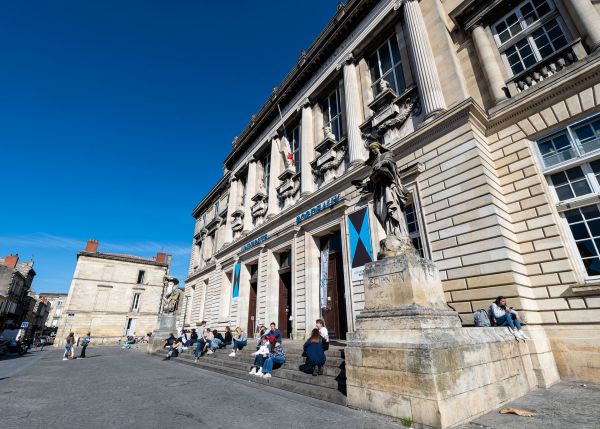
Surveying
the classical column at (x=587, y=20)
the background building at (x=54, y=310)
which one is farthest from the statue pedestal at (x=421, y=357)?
the background building at (x=54, y=310)

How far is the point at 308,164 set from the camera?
47.7 feet

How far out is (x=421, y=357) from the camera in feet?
12.3

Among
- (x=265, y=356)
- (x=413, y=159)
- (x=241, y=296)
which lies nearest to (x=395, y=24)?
(x=413, y=159)

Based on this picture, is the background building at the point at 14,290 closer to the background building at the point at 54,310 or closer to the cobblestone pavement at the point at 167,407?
the background building at the point at 54,310

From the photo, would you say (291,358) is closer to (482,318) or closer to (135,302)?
(482,318)

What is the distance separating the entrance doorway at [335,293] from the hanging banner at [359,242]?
128 centimetres

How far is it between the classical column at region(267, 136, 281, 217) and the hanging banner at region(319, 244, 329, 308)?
5.00m

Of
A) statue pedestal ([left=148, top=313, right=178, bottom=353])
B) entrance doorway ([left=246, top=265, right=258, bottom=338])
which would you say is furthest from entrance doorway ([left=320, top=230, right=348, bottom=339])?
statue pedestal ([left=148, top=313, right=178, bottom=353])

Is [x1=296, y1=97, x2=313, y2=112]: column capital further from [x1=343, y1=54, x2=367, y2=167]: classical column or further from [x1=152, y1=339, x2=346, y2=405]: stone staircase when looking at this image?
[x1=152, y1=339, x2=346, y2=405]: stone staircase

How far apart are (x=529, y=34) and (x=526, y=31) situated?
0.42ft

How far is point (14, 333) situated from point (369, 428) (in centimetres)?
2983

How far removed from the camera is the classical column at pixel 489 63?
863 cm

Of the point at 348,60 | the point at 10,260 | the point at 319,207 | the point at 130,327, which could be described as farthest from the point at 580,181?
the point at 10,260

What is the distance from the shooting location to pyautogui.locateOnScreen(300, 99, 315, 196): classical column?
1424cm
